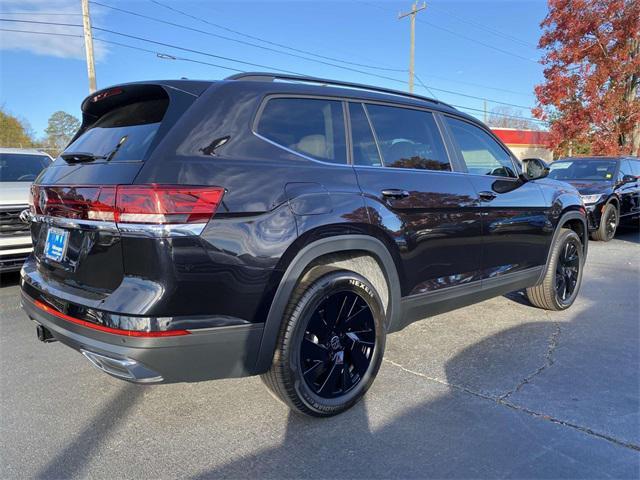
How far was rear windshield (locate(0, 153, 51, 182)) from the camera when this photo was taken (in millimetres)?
6195

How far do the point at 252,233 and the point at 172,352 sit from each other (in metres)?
0.66

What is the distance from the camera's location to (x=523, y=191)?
4.14m

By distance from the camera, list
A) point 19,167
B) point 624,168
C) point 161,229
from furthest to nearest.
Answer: point 624,168 < point 19,167 < point 161,229

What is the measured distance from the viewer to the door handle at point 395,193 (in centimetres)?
291

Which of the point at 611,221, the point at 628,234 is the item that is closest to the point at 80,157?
the point at 611,221

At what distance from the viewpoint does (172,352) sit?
7.04 feet

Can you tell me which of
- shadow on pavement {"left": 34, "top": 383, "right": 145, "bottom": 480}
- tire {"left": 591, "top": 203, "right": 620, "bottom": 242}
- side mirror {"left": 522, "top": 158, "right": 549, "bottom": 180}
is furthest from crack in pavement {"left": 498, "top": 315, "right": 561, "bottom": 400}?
tire {"left": 591, "top": 203, "right": 620, "bottom": 242}

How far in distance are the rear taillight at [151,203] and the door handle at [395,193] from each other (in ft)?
3.70

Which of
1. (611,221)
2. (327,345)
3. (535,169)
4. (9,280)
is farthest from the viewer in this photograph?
(611,221)

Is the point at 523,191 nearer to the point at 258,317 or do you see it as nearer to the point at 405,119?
the point at 405,119

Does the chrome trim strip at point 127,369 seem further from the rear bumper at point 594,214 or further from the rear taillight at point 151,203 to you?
the rear bumper at point 594,214

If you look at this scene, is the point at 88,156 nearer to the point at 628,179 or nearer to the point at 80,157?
the point at 80,157

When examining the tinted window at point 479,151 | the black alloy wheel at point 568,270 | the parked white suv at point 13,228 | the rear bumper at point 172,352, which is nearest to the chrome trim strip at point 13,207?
the parked white suv at point 13,228

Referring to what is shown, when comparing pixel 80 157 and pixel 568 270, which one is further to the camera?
pixel 568 270
